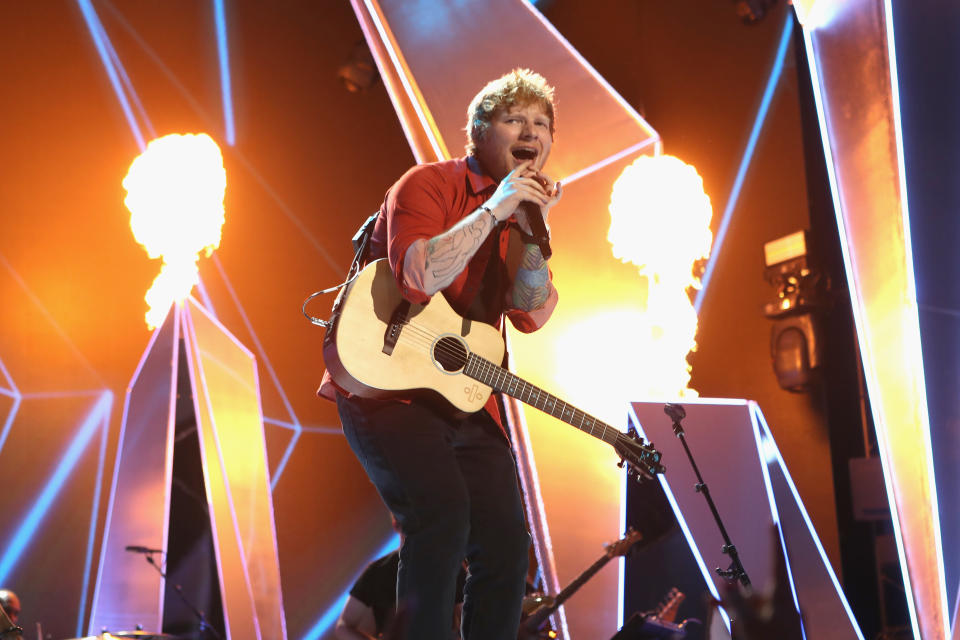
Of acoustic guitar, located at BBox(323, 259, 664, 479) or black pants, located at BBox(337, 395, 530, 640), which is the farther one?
acoustic guitar, located at BBox(323, 259, 664, 479)

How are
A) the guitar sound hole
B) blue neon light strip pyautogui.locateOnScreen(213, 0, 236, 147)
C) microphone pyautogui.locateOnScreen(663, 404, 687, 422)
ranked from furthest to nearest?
1. blue neon light strip pyautogui.locateOnScreen(213, 0, 236, 147)
2. microphone pyautogui.locateOnScreen(663, 404, 687, 422)
3. the guitar sound hole

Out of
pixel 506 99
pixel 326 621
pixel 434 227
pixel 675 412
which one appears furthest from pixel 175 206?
pixel 434 227

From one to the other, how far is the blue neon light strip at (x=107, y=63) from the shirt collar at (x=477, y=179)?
12.6 feet

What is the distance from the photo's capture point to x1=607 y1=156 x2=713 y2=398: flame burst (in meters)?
4.56

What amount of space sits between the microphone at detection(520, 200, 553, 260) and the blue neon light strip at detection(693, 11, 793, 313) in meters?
2.93

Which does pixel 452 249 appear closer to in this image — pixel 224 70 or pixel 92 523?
pixel 92 523

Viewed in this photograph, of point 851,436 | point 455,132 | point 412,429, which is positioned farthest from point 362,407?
point 851,436

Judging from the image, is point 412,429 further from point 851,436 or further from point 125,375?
point 125,375

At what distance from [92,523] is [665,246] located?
3.70 metres

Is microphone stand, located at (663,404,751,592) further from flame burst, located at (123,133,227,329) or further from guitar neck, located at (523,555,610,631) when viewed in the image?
flame burst, located at (123,133,227,329)

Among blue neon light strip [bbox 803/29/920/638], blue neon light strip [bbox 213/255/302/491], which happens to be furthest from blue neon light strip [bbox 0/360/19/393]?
blue neon light strip [bbox 803/29/920/638]

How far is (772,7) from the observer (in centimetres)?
454

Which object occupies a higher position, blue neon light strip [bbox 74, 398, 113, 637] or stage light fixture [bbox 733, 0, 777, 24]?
stage light fixture [bbox 733, 0, 777, 24]

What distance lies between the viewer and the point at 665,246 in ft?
15.4
